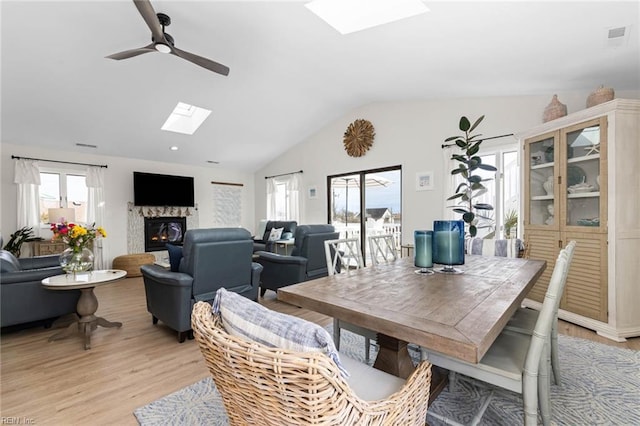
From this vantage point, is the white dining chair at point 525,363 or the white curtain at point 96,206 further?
the white curtain at point 96,206

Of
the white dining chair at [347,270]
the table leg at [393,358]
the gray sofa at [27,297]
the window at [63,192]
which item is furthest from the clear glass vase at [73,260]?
the window at [63,192]

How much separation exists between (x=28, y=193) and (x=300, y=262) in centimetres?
508

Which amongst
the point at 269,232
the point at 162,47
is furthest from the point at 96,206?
the point at 162,47

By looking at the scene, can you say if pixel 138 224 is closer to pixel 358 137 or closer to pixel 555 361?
pixel 358 137

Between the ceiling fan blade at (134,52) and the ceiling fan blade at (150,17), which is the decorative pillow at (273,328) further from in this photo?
the ceiling fan blade at (134,52)

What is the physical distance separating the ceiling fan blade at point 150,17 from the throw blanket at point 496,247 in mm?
3300

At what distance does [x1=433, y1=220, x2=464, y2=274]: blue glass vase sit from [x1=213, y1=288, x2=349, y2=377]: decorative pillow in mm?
1312

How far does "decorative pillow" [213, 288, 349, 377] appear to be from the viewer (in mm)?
690

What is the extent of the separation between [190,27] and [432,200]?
3952 millimetres

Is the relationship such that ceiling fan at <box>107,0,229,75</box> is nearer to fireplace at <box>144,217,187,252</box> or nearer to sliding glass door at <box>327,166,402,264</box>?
sliding glass door at <box>327,166,402,264</box>

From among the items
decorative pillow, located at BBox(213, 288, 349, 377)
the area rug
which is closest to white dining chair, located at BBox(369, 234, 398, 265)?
the area rug

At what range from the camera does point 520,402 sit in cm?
177

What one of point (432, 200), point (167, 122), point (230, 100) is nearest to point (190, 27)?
point (230, 100)

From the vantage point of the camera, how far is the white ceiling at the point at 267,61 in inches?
97.9
